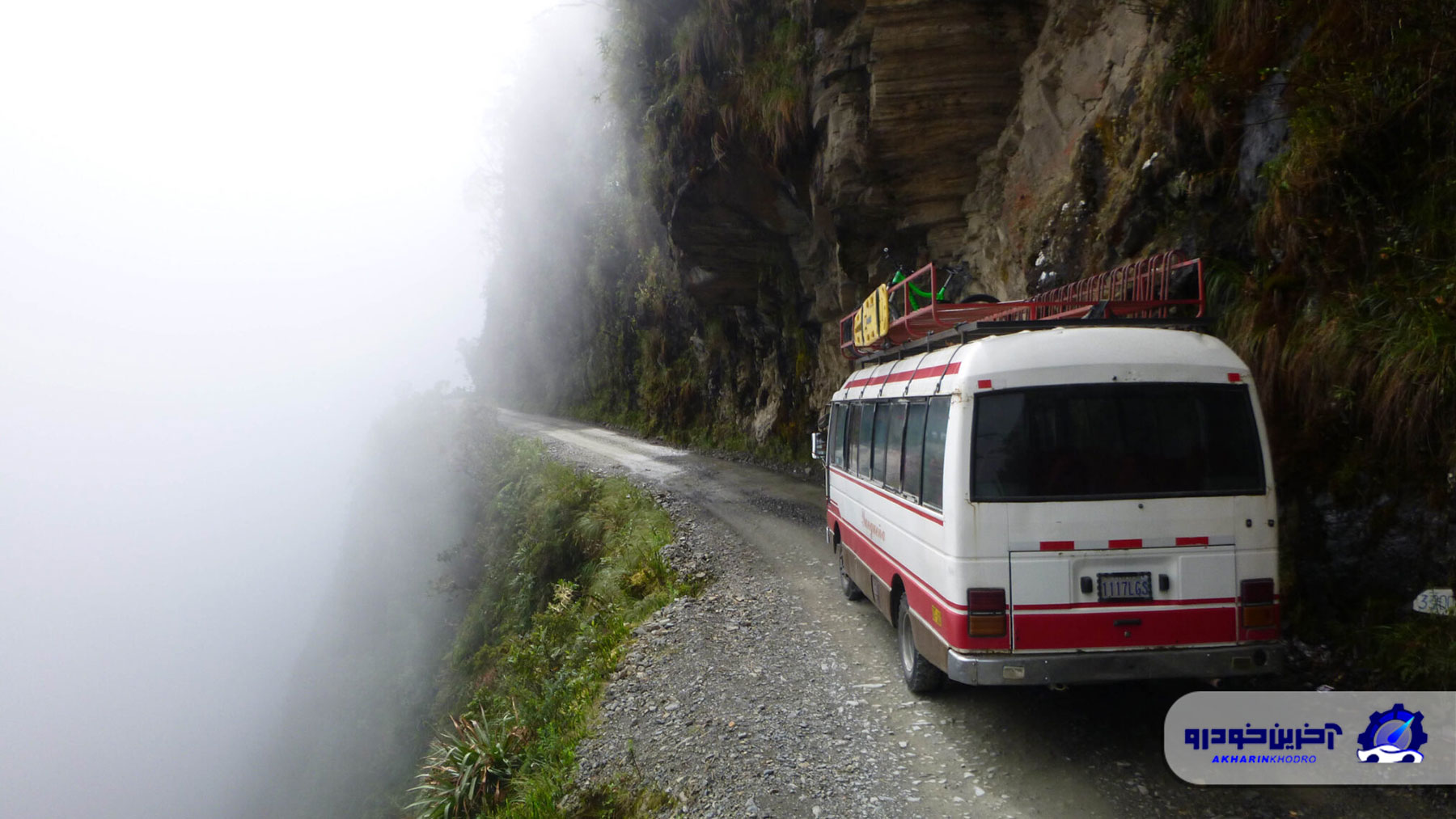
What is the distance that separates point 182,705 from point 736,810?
71.7m

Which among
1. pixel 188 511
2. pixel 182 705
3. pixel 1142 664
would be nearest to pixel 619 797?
pixel 1142 664

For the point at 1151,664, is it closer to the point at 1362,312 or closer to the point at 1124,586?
the point at 1124,586

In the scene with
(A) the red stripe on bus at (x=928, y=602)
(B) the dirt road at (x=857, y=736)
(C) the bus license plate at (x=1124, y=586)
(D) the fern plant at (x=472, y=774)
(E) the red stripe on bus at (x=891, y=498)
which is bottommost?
(D) the fern plant at (x=472, y=774)

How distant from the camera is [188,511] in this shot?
362 ft

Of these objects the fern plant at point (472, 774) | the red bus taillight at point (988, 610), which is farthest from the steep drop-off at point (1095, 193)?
the fern plant at point (472, 774)

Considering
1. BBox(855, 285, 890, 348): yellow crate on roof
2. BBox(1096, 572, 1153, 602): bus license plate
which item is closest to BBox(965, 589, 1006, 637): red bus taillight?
BBox(1096, 572, 1153, 602): bus license plate

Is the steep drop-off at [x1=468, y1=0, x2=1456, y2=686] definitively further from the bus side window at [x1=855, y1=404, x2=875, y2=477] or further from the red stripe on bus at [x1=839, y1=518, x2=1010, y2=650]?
the bus side window at [x1=855, y1=404, x2=875, y2=477]

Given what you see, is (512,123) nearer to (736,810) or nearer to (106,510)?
(736,810)

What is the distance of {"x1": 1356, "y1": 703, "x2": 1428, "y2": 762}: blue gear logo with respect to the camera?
4242 millimetres

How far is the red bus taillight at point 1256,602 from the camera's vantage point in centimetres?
442

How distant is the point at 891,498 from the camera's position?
20.6 ft

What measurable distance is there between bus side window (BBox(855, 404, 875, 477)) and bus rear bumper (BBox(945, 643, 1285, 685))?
2.92 meters

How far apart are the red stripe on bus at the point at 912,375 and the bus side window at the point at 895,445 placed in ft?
0.76
